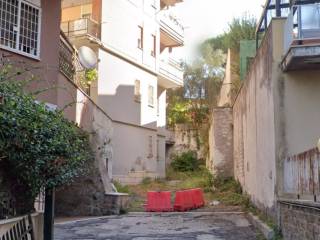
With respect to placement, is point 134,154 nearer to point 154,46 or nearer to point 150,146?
point 150,146

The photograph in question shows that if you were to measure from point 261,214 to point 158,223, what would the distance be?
356 centimetres

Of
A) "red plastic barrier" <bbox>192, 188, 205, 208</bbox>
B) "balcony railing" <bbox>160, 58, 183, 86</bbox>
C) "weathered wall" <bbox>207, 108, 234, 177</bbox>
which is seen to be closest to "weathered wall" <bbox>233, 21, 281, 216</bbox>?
"red plastic barrier" <bbox>192, 188, 205, 208</bbox>

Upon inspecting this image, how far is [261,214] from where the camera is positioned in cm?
1469

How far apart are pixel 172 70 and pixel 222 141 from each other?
11.8 m

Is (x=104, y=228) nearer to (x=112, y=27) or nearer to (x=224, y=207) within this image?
(x=224, y=207)

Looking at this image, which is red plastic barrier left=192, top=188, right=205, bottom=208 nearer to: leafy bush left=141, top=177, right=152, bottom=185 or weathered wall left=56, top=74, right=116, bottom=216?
weathered wall left=56, top=74, right=116, bottom=216

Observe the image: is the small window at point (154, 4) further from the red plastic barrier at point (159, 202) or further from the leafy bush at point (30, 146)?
the leafy bush at point (30, 146)

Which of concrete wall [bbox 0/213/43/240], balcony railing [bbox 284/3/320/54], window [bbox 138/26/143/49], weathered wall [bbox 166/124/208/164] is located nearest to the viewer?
concrete wall [bbox 0/213/43/240]

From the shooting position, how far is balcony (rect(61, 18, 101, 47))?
25.9 metres

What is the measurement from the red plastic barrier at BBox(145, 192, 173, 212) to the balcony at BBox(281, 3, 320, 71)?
10388 millimetres

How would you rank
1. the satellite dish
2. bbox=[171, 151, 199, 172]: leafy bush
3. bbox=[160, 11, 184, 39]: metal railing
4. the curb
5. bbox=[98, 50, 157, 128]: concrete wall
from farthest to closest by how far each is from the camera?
bbox=[171, 151, 199, 172]: leafy bush
bbox=[160, 11, 184, 39]: metal railing
bbox=[98, 50, 157, 128]: concrete wall
the satellite dish
the curb

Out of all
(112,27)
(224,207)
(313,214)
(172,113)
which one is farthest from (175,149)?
(313,214)

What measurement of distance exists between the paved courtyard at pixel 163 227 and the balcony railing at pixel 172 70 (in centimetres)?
1828

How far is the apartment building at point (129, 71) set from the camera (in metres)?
27.2
